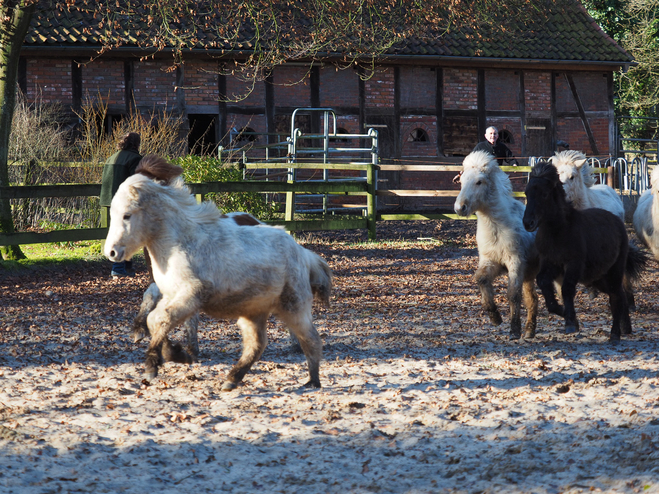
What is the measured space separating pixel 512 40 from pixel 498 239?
17665mm

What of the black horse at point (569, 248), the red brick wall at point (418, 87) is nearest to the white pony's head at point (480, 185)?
the black horse at point (569, 248)

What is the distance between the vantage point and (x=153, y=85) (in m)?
20.3

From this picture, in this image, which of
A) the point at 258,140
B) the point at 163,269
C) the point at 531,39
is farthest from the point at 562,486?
the point at 531,39

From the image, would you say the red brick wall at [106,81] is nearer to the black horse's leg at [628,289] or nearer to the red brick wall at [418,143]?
the red brick wall at [418,143]

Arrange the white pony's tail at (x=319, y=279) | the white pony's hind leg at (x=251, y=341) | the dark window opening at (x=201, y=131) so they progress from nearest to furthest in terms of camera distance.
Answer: the white pony's hind leg at (x=251, y=341) → the white pony's tail at (x=319, y=279) → the dark window opening at (x=201, y=131)

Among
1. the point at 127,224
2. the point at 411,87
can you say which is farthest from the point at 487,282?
the point at 411,87

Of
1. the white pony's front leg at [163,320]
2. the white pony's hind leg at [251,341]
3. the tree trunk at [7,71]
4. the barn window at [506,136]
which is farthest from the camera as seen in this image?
the barn window at [506,136]

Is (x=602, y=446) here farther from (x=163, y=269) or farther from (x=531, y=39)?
(x=531, y=39)

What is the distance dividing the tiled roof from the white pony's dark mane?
1459 cm

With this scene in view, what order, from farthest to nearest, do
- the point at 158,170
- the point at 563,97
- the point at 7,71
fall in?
the point at 563,97, the point at 7,71, the point at 158,170

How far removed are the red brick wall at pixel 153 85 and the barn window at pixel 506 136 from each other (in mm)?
10098

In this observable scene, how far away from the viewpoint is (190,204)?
5469 millimetres

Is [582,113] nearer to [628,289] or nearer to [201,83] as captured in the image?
[201,83]

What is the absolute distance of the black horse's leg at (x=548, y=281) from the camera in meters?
7.11
